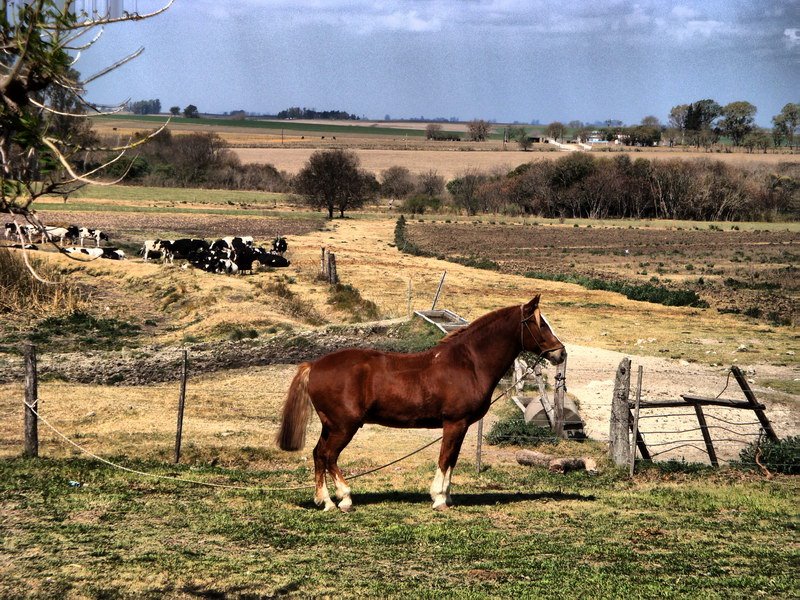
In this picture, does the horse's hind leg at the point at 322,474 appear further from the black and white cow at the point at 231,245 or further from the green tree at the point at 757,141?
the green tree at the point at 757,141

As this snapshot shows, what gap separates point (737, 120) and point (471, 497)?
173645mm

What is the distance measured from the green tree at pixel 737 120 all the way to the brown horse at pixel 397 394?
17158 centimetres

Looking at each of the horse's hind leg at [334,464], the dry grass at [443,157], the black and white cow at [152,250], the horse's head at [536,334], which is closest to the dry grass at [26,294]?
the black and white cow at [152,250]

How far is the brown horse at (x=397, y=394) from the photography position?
32.9 feet

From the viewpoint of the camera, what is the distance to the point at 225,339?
23875mm

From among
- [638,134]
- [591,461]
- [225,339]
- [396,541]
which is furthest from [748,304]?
[638,134]

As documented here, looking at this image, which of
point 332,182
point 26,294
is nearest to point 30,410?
point 26,294

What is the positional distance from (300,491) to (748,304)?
28309mm

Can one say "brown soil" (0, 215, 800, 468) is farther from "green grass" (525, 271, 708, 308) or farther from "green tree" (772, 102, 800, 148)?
"green tree" (772, 102, 800, 148)

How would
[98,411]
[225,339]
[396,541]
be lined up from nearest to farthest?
1. [396,541]
2. [98,411]
3. [225,339]

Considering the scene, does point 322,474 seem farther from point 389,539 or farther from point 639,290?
point 639,290

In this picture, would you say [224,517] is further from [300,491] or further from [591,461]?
[591,461]

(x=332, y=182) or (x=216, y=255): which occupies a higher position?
(x=332, y=182)

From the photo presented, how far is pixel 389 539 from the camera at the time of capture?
905 centimetres
